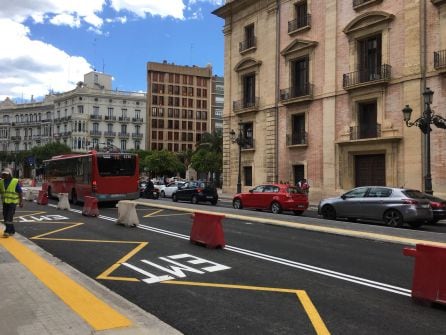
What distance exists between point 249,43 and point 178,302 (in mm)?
36760

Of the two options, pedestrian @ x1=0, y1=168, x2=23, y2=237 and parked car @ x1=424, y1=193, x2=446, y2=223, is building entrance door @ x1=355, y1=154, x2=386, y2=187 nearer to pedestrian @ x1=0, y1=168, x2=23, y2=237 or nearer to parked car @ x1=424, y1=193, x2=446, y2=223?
parked car @ x1=424, y1=193, x2=446, y2=223

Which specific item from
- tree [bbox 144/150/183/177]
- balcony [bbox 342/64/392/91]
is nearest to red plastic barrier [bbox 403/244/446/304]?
A: balcony [bbox 342/64/392/91]

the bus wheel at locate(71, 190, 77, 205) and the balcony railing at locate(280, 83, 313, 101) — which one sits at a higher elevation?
the balcony railing at locate(280, 83, 313, 101)

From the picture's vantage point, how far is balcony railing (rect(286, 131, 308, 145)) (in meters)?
34.9

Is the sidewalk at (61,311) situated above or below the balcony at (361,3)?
below

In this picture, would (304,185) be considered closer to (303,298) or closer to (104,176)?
(104,176)

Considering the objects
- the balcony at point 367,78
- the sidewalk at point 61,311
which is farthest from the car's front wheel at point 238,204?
the sidewalk at point 61,311

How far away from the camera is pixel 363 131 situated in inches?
1208

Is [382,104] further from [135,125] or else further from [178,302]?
[135,125]

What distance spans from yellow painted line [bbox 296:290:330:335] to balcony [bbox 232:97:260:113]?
33.4 meters

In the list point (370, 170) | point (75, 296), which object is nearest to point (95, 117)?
point (370, 170)

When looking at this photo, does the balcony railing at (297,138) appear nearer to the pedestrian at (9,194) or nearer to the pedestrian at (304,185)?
the pedestrian at (304,185)

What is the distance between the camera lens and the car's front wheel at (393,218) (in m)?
17.0

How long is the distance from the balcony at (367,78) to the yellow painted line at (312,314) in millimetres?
24624
